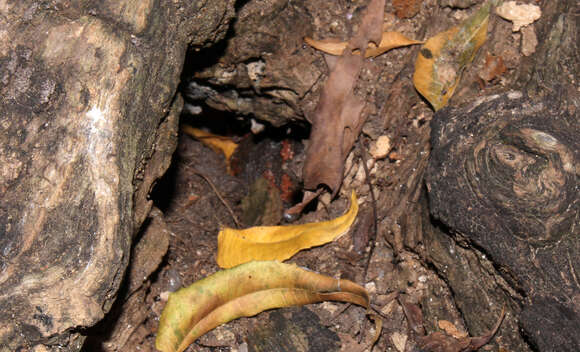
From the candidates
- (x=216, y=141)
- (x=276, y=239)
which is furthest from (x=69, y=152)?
(x=216, y=141)

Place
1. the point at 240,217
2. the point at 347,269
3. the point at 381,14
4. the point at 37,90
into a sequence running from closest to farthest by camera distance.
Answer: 1. the point at 37,90
2. the point at 347,269
3. the point at 381,14
4. the point at 240,217

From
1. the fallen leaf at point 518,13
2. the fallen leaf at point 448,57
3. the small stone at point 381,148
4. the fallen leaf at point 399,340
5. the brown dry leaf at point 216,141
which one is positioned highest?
the fallen leaf at point 518,13

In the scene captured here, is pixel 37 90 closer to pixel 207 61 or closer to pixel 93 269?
pixel 93 269

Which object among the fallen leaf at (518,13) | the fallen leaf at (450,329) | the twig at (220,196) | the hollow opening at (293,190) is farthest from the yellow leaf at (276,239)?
the fallen leaf at (518,13)

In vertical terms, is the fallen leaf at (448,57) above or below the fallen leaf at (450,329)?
above

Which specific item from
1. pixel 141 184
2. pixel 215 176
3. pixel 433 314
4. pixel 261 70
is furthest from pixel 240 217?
pixel 433 314

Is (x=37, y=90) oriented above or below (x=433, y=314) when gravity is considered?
above

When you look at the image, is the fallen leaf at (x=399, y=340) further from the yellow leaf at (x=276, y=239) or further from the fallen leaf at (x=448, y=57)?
the fallen leaf at (x=448, y=57)
